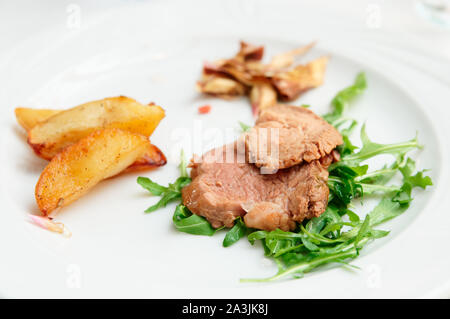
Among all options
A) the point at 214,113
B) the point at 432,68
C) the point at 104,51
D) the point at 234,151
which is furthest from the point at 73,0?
the point at 432,68

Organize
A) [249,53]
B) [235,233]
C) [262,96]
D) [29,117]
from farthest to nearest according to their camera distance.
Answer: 1. [249,53]
2. [262,96]
3. [29,117]
4. [235,233]

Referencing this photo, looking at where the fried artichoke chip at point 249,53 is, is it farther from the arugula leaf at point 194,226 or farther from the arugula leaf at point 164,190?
the arugula leaf at point 194,226

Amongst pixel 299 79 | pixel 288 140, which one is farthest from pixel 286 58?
pixel 288 140

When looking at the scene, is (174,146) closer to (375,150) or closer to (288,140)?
(288,140)

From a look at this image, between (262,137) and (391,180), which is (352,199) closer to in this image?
(391,180)

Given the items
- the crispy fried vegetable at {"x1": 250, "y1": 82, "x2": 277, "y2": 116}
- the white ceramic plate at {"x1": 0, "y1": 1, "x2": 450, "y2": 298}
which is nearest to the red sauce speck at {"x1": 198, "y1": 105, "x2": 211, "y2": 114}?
the white ceramic plate at {"x1": 0, "y1": 1, "x2": 450, "y2": 298}

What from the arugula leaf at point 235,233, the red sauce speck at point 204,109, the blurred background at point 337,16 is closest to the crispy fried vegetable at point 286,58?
the blurred background at point 337,16

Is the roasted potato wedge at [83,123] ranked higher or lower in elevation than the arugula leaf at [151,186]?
higher
